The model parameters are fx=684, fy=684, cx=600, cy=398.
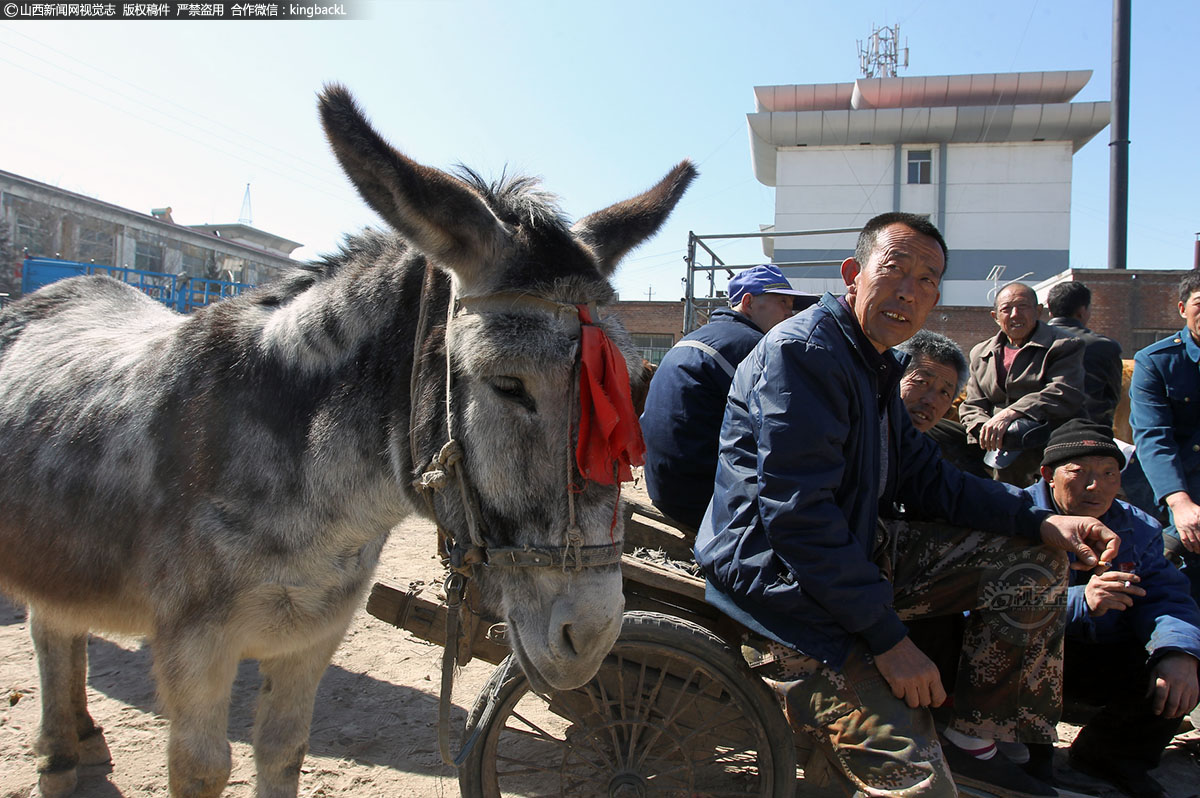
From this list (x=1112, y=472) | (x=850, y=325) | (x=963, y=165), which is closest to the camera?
(x=850, y=325)

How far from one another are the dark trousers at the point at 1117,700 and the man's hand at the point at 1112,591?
414 mm

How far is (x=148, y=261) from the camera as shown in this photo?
84.4 feet

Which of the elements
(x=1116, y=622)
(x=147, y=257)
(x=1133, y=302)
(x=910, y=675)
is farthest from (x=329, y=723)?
(x=147, y=257)

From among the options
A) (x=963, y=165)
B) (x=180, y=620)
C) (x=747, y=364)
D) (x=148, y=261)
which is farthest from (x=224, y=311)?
(x=963, y=165)

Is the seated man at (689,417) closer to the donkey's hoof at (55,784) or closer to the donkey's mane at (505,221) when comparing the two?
the donkey's mane at (505,221)

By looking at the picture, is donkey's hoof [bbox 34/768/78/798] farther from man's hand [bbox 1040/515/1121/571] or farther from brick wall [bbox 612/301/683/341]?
brick wall [bbox 612/301/683/341]

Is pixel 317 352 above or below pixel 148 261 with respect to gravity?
below

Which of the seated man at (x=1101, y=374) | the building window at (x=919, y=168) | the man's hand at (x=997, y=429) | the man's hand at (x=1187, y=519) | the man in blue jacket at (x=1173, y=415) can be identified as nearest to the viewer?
the man's hand at (x=1187, y=519)

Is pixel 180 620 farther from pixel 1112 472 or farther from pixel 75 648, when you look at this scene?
pixel 1112 472

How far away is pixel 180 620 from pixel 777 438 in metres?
1.97

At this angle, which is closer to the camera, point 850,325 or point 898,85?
point 850,325

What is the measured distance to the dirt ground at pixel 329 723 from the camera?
325 centimetres

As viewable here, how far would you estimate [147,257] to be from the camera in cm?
2570

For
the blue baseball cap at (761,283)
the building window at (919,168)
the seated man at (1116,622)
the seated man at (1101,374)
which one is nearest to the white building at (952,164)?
the building window at (919,168)
